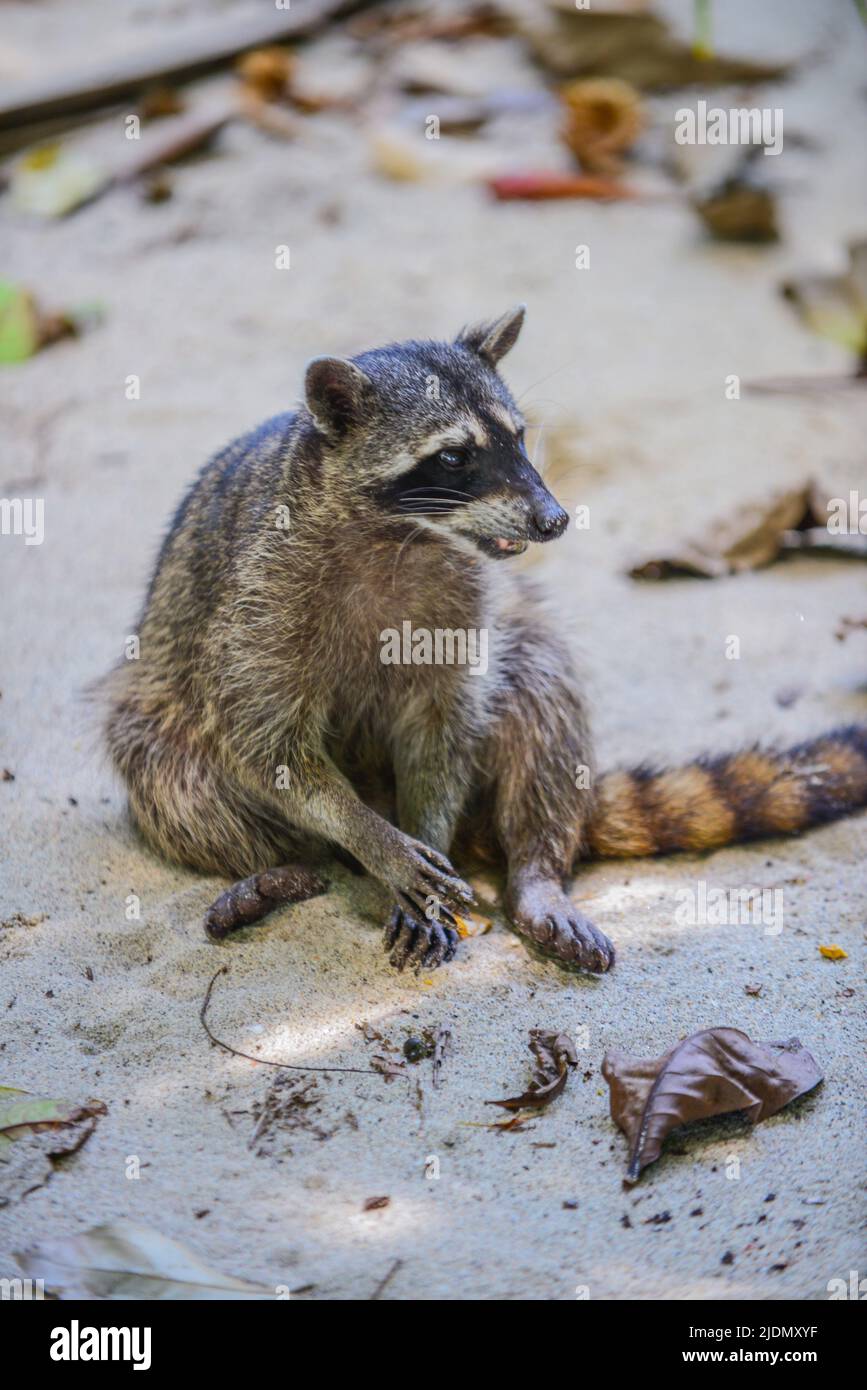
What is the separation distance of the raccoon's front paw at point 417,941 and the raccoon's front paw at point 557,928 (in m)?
0.26

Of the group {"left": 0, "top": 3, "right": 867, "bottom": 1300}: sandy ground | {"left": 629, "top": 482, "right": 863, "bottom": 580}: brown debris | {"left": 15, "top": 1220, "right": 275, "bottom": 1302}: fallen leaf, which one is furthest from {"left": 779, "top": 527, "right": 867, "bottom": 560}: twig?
{"left": 15, "top": 1220, "right": 275, "bottom": 1302}: fallen leaf

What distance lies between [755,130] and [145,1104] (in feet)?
31.6

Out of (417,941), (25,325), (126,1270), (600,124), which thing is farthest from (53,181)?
(126,1270)

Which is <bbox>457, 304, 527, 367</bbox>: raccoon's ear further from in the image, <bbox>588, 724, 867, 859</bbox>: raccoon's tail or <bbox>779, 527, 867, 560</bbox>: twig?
<bbox>779, 527, 867, 560</bbox>: twig

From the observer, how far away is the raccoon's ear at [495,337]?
4574 millimetres

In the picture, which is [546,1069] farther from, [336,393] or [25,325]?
[25,325]

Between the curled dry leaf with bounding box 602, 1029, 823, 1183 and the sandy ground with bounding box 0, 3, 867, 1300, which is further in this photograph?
the curled dry leaf with bounding box 602, 1029, 823, 1183

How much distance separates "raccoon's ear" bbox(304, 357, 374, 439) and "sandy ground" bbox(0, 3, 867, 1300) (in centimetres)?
137

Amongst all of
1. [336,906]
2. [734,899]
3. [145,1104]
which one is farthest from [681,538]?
[145,1104]

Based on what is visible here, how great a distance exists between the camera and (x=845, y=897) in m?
4.44

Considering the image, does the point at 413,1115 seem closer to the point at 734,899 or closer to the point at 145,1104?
the point at 145,1104

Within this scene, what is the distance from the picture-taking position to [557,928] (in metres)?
4.18

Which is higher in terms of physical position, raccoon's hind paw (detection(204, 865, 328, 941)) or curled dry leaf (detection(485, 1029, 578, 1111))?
raccoon's hind paw (detection(204, 865, 328, 941))

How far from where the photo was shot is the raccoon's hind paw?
4.18 meters
